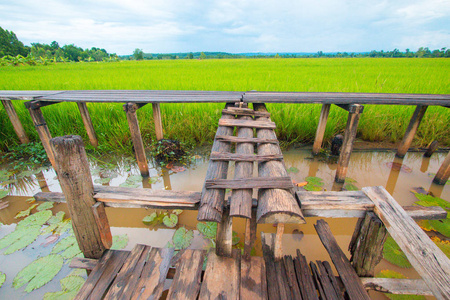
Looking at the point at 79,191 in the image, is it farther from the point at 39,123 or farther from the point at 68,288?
the point at 39,123

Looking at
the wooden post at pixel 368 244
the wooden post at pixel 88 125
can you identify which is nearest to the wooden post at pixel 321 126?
the wooden post at pixel 368 244

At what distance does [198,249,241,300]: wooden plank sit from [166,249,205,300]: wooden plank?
6 centimetres

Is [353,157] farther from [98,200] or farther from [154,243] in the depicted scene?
[98,200]

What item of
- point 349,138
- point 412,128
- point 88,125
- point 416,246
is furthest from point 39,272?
point 412,128

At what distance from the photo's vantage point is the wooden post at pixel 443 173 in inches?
112

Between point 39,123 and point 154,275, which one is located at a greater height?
point 39,123

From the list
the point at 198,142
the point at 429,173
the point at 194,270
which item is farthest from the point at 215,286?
the point at 429,173

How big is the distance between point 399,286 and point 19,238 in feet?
10.8

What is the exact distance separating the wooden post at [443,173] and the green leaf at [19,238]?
505 centimetres

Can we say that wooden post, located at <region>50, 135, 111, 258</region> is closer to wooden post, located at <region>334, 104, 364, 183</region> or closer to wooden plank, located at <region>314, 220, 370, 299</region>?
wooden plank, located at <region>314, 220, 370, 299</region>

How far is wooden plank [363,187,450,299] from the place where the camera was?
34.0 inches

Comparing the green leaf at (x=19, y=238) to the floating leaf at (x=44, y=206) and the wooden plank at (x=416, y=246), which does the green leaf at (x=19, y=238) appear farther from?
the wooden plank at (x=416, y=246)

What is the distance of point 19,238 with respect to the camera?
2143mm

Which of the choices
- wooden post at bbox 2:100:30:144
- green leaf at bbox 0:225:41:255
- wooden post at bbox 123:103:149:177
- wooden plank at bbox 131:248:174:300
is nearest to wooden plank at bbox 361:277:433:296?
wooden plank at bbox 131:248:174:300
